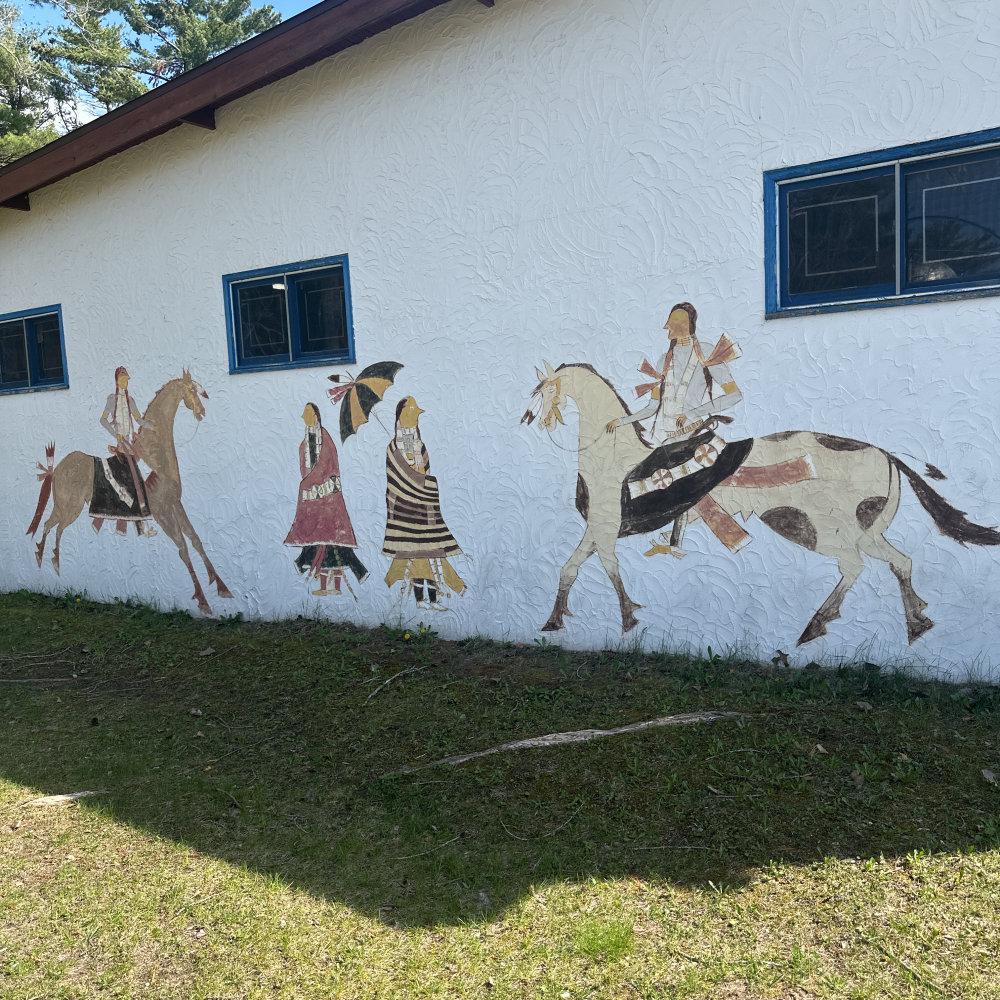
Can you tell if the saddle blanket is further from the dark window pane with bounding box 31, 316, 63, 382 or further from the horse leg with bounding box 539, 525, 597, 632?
the horse leg with bounding box 539, 525, 597, 632

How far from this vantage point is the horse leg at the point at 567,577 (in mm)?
6168

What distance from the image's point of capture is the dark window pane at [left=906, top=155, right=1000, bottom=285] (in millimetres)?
4785

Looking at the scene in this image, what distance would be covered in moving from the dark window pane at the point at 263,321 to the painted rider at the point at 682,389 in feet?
11.3

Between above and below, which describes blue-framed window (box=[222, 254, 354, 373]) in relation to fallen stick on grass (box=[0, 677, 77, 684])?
above

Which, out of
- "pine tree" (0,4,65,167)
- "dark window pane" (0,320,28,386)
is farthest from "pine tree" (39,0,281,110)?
"dark window pane" (0,320,28,386)

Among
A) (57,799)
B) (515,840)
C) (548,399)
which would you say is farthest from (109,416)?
(515,840)

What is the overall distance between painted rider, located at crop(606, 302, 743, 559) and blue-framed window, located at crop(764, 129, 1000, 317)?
50cm

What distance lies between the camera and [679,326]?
5707mm

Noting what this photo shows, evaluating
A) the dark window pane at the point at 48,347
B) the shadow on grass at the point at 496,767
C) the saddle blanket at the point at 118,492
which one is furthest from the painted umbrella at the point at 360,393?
the dark window pane at the point at 48,347

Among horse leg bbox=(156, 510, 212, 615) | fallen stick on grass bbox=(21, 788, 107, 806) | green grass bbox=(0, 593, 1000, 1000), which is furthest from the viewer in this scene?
horse leg bbox=(156, 510, 212, 615)

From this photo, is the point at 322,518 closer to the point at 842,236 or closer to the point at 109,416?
the point at 109,416

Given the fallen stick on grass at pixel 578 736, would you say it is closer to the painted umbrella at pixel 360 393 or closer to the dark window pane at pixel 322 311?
the painted umbrella at pixel 360 393

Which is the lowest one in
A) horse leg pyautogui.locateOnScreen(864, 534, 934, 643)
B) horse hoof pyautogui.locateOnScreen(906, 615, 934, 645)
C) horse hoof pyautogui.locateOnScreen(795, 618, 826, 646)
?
horse hoof pyautogui.locateOnScreen(795, 618, 826, 646)

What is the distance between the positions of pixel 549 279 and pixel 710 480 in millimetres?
1786
